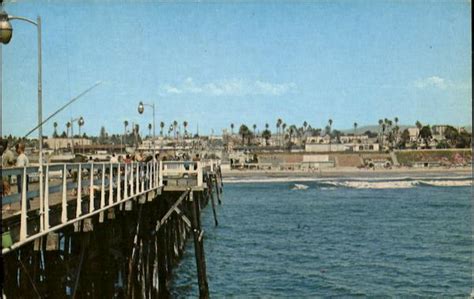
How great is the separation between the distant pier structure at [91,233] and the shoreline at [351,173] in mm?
102173

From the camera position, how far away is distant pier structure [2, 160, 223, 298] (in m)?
10.1

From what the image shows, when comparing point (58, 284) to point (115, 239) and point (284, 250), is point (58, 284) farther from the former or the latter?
point (284, 250)

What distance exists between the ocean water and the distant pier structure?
9.34 feet

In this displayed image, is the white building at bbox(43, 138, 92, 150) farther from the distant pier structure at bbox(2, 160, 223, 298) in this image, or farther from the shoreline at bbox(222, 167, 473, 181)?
the distant pier structure at bbox(2, 160, 223, 298)

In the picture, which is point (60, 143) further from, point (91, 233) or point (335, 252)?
point (91, 233)

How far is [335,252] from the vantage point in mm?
31344

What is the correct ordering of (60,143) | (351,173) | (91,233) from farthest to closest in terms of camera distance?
(351,173) → (60,143) → (91,233)

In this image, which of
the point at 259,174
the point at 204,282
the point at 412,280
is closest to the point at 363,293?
the point at 412,280

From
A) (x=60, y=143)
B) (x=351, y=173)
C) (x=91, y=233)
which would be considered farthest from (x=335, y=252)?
(x=351, y=173)

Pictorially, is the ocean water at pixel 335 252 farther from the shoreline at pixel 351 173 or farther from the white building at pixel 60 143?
the shoreline at pixel 351 173

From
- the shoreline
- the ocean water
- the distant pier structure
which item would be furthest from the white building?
the distant pier structure

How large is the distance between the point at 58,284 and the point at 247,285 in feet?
40.6

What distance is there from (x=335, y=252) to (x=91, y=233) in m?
18.7

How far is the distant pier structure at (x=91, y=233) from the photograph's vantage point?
398 inches
